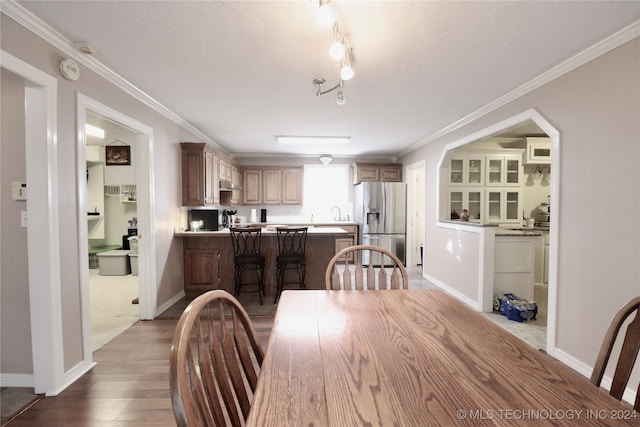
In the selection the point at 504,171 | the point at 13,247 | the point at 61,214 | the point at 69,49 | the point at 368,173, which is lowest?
the point at 13,247

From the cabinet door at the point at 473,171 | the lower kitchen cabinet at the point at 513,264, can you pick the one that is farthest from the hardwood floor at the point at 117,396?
the cabinet door at the point at 473,171

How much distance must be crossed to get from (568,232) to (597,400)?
206 centimetres

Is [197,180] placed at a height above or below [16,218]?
above

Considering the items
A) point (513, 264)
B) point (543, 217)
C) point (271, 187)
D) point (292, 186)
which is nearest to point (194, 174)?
point (271, 187)

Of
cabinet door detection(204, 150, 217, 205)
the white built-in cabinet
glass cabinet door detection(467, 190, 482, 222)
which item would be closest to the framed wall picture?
cabinet door detection(204, 150, 217, 205)

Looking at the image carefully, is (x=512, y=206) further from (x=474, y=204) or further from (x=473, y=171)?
(x=473, y=171)

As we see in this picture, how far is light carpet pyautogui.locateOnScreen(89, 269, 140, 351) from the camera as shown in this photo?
9.09 ft

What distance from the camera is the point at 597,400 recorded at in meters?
0.66

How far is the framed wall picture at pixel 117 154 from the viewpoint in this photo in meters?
4.80

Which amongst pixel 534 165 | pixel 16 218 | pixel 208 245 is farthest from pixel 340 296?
pixel 534 165

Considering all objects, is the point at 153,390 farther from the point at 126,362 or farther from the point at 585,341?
the point at 585,341

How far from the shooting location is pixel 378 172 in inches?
234

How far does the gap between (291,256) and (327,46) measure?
7.77 ft

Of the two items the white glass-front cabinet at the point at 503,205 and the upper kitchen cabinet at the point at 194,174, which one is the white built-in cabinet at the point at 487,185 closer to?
the white glass-front cabinet at the point at 503,205
